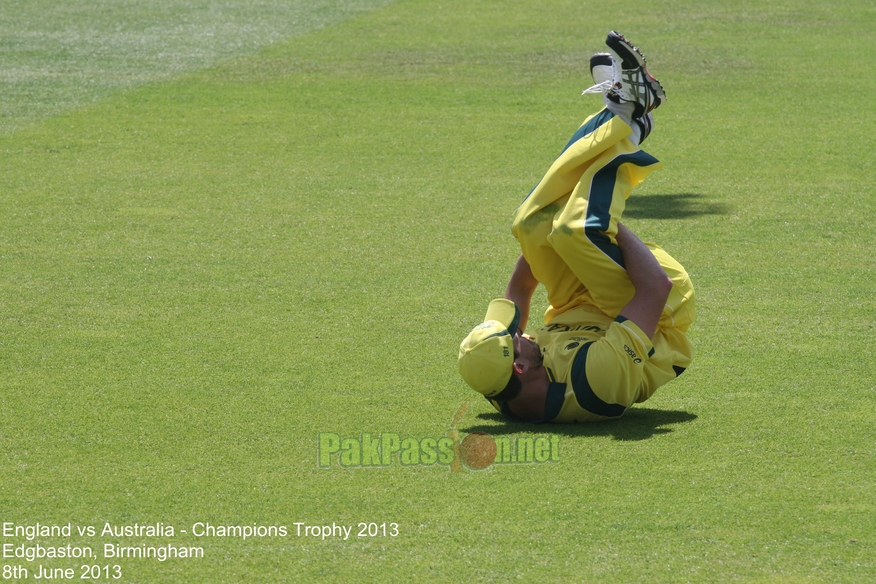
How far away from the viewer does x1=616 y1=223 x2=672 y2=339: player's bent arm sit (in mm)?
4816

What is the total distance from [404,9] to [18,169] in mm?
8403

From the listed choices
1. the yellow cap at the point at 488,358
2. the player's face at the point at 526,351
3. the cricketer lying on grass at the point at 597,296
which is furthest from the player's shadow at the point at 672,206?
the yellow cap at the point at 488,358

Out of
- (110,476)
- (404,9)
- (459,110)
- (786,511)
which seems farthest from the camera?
(404,9)

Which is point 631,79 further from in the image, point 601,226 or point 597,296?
point 597,296

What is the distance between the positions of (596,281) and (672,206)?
4044mm

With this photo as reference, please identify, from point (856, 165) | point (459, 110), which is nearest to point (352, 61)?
point (459, 110)

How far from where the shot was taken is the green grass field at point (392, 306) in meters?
3.99

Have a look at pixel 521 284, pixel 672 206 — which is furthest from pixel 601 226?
pixel 672 206

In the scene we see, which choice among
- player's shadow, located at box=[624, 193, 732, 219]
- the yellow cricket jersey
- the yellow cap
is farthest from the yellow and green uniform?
player's shadow, located at box=[624, 193, 732, 219]

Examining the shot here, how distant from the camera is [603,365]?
4738 millimetres

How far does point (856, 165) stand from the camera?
32.0 feet

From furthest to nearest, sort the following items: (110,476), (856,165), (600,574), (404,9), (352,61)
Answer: (404,9)
(352,61)
(856,165)
(110,476)
(600,574)

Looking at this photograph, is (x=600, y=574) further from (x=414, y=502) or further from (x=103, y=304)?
(x=103, y=304)

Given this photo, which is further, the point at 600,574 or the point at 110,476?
the point at 110,476
